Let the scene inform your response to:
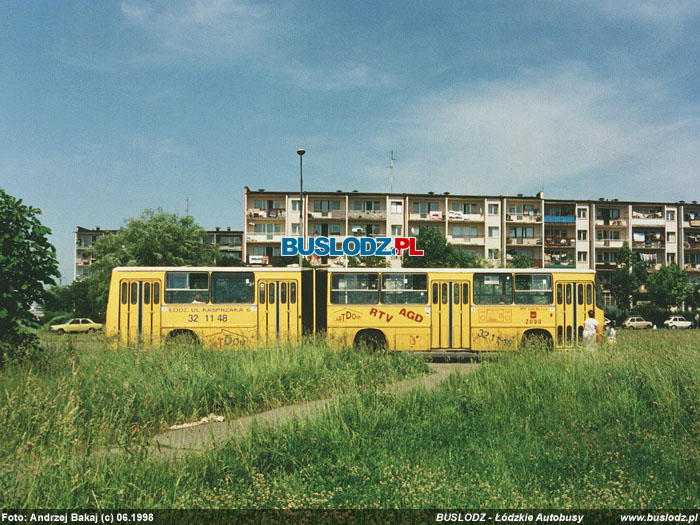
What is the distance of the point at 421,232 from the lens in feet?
179

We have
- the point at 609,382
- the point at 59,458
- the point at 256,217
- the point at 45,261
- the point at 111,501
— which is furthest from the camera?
the point at 256,217

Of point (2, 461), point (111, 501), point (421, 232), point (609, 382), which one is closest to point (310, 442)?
point (111, 501)

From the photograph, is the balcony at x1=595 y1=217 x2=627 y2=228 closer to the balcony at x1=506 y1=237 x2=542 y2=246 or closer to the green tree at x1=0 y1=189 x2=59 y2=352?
the balcony at x1=506 y1=237 x2=542 y2=246

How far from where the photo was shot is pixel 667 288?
2232 inches

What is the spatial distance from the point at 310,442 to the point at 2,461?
3.00 m

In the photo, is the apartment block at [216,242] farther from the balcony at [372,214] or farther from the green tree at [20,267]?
the green tree at [20,267]

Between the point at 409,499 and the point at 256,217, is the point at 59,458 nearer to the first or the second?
the point at 409,499

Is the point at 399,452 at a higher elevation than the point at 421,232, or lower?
lower

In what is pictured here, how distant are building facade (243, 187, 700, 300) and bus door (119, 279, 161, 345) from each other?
151 feet

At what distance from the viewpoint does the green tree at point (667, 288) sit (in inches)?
2231

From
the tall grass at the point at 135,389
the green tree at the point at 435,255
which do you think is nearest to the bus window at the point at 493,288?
the tall grass at the point at 135,389

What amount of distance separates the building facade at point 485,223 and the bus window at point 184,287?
45894 millimetres

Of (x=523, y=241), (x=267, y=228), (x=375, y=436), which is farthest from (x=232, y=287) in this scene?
(x=523, y=241)

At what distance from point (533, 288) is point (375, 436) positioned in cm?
1194
